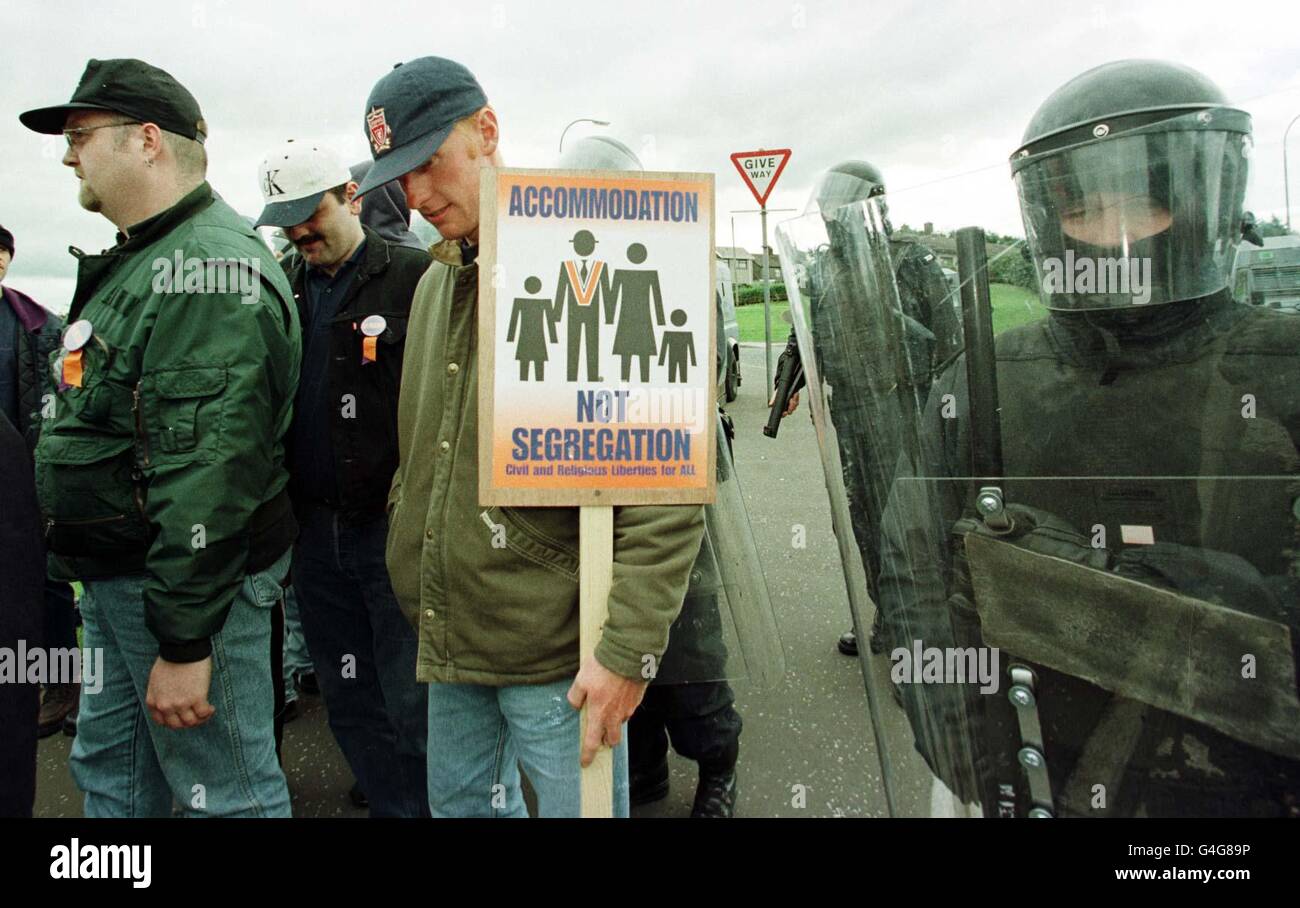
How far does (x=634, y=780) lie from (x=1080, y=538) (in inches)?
72.0

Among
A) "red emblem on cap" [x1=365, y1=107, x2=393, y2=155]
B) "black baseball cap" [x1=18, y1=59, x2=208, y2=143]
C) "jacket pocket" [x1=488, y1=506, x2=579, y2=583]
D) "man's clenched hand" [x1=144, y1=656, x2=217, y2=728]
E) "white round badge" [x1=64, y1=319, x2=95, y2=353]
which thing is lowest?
"man's clenched hand" [x1=144, y1=656, x2=217, y2=728]

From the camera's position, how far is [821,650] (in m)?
3.55

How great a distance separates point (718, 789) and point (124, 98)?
230cm

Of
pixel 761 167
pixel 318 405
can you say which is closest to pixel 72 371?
pixel 318 405

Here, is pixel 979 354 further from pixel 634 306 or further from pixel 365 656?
pixel 365 656

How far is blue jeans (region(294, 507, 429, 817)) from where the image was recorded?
2080 mm

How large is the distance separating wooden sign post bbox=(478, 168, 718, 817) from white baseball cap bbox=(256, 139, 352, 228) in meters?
1.14

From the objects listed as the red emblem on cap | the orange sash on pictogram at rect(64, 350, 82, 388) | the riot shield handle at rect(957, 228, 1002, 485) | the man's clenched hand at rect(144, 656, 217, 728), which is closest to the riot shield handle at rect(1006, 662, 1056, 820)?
the riot shield handle at rect(957, 228, 1002, 485)

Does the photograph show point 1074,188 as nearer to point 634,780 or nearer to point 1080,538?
point 1080,538

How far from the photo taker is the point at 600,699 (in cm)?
130

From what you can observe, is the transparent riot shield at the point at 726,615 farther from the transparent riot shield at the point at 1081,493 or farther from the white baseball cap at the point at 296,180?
the white baseball cap at the point at 296,180

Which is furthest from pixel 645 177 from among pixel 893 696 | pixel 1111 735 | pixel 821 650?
pixel 821 650

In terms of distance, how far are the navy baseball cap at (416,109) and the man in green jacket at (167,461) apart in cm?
45

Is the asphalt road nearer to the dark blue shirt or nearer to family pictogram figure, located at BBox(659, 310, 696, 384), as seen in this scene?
family pictogram figure, located at BBox(659, 310, 696, 384)
